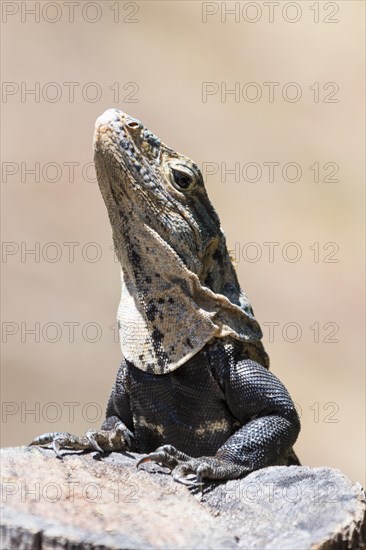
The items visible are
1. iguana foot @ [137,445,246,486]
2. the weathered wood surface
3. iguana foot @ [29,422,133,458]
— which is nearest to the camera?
the weathered wood surface

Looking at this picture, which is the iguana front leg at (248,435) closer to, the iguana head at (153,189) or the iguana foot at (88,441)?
the iguana foot at (88,441)

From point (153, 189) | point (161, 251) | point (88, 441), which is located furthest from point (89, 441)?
point (153, 189)

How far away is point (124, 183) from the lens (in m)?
6.86

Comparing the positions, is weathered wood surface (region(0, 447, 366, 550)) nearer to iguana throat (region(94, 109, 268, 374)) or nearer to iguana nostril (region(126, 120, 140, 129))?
iguana throat (region(94, 109, 268, 374))

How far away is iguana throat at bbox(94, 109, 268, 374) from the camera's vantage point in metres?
6.78

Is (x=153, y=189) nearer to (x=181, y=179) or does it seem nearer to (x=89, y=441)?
(x=181, y=179)

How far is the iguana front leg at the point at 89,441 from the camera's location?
616 cm

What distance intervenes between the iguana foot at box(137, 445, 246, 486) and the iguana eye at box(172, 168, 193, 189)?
5.89ft

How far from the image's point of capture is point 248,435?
639cm

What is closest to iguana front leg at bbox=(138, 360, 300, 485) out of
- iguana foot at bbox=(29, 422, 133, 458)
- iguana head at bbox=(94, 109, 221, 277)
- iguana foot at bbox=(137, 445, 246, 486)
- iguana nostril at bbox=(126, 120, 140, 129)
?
iguana foot at bbox=(137, 445, 246, 486)

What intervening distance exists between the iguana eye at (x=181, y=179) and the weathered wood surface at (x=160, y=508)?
180cm

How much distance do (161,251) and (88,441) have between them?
1.24m

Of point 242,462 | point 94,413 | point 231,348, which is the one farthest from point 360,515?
point 94,413

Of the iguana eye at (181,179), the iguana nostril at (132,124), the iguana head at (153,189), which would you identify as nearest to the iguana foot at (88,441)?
the iguana head at (153,189)
